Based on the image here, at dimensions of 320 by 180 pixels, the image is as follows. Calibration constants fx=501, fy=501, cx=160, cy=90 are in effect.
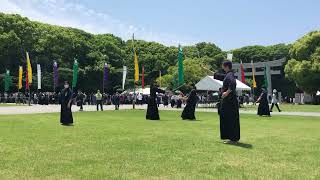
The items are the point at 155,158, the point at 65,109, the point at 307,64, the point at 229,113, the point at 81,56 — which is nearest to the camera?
the point at 155,158

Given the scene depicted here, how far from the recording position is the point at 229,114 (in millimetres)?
12578

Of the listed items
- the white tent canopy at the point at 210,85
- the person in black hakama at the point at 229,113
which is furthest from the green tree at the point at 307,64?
the person in black hakama at the point at 229,113

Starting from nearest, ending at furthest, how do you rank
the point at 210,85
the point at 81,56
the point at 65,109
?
the point at 65,109, the point at 210,85, the point at 81,56

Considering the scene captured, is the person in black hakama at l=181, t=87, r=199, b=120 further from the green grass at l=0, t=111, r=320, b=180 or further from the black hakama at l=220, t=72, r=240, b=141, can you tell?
the black hakama at l=220, t=72, r=240, b=141

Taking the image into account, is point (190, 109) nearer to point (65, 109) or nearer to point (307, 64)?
point (65, 109)

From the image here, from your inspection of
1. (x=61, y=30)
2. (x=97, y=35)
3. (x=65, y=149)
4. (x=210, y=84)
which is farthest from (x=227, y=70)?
(x=97, y=35)

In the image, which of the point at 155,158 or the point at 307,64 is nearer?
the point at 155,158

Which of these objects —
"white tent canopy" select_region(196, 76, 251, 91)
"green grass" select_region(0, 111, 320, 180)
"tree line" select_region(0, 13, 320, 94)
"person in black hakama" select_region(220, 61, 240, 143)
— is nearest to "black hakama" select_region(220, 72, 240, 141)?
"person in black hakama" select_region(220, 61, 240, 143)

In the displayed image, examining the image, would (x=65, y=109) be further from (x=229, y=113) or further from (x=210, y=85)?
(x=210, y=85)

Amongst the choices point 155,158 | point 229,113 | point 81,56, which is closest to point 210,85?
point 229,113

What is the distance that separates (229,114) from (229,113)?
0.03 metres

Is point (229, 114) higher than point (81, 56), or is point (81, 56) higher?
point (81, 56)

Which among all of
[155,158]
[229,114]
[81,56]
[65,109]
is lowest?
[155,158]

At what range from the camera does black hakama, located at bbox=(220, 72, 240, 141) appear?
41.0 ft
